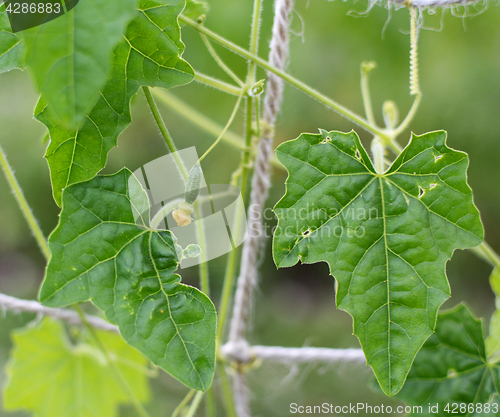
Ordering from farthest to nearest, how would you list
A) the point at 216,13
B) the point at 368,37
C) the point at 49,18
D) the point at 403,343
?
the point at 368,37, the point at 216,13, the point at 403,343, the point at 49,18

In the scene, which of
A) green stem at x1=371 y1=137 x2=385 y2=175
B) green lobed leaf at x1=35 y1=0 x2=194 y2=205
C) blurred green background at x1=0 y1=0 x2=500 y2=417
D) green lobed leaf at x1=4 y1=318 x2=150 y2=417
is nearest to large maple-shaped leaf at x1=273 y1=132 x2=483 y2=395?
green stem at x1=371 y1=137 x2=385 y2=175

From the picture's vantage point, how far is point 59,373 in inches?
32.3

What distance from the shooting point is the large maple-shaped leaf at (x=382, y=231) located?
0.39 metres

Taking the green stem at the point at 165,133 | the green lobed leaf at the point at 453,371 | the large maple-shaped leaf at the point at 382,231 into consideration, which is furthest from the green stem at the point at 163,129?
the green lobed leaf at the point at 453,371

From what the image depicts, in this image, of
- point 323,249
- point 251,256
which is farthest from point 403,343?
point 251,256

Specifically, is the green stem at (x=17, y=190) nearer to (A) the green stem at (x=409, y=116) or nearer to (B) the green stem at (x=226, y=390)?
(B) the green stem at (x=226, y=390)

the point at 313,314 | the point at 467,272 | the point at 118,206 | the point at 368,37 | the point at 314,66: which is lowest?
the point at 313,314

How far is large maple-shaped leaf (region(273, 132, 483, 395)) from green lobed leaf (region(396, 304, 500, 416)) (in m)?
0.20

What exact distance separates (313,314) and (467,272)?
2.45 feet

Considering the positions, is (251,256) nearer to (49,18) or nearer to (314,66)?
(49,18)

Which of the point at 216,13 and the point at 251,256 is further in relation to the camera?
the point at 216,13

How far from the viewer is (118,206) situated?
403mm

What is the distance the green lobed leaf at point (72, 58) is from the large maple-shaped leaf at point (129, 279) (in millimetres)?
158

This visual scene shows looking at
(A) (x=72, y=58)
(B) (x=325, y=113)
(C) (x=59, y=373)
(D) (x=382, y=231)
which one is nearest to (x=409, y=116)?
(D) (x=382, y=231)
